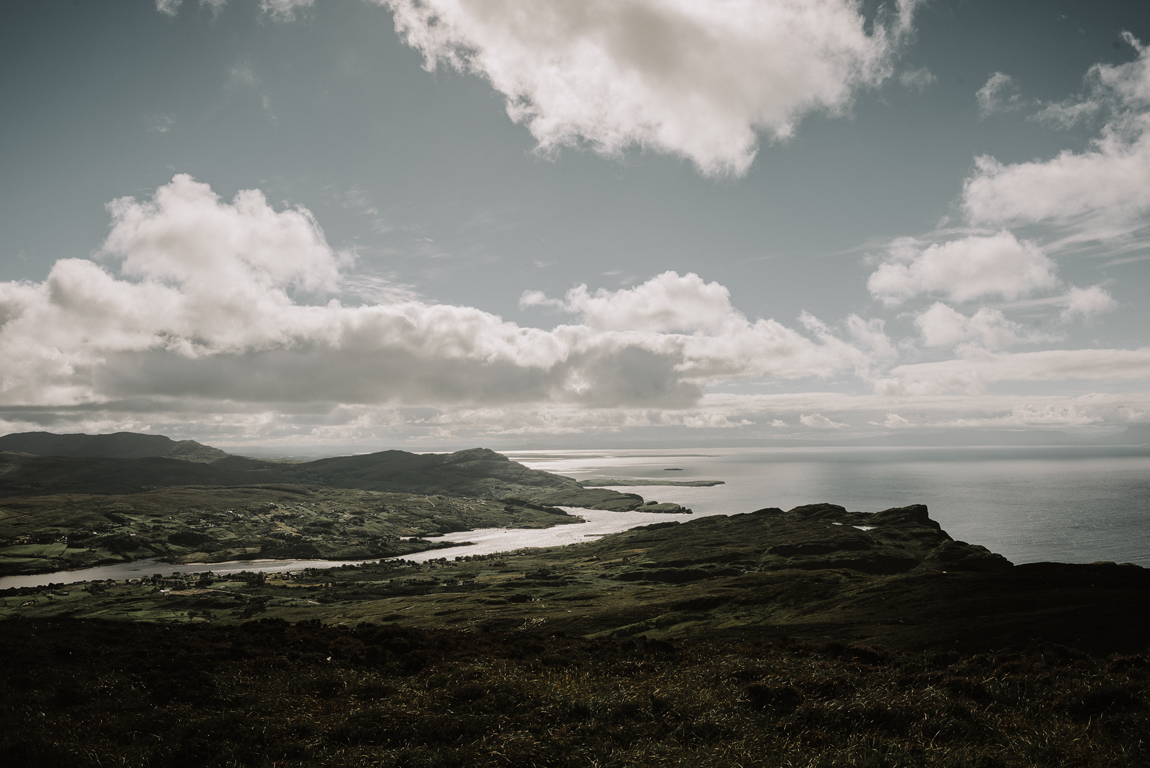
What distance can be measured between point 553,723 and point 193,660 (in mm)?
25313

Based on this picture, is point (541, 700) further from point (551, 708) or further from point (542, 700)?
point (551, 708)

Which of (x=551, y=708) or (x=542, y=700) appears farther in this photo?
(x=542, y=700)

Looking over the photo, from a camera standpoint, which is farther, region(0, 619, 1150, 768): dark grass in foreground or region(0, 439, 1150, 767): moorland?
region(0, 439, 1150, 767): moorland

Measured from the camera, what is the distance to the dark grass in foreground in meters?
18.5

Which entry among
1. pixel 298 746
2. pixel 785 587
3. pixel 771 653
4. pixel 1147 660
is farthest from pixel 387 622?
pixel 1147 660

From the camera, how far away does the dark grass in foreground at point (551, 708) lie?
60.5 feet

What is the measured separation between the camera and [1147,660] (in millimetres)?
32469

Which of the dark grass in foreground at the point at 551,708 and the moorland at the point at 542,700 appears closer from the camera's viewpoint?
the dark grass in foreground at the point at 551,708

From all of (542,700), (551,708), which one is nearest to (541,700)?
(542,700)

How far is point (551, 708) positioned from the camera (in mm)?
22844

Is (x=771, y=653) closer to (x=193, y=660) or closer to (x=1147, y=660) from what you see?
(x=1147, y=660)

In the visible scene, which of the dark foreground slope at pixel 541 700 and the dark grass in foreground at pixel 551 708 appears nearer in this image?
the dark grass in foreground at pixel 551 708

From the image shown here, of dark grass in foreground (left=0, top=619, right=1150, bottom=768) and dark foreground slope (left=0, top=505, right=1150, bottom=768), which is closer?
dark grass in foreground (left=0, top=619, right=1150, bottom=768)

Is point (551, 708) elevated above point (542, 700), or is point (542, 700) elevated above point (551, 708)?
point (551, 708)
